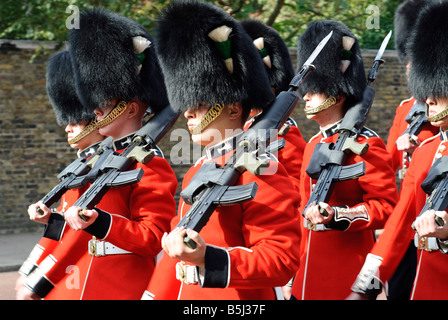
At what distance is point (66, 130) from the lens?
467 cm

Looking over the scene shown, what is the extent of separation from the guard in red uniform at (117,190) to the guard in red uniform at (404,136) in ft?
4.09

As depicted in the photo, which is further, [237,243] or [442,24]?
[442,24]

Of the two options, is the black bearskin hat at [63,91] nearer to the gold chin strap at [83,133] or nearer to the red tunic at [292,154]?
the gold chin strap at [83,133]

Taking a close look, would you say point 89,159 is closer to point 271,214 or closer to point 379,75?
point 271,214

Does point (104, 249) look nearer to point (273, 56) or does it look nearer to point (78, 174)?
point (78, 174)

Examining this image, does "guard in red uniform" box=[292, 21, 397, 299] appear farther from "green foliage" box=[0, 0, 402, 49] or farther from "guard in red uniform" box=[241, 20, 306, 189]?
"green foliage" box=[0, 0, 402, 49]

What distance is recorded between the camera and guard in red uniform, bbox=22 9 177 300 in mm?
3574

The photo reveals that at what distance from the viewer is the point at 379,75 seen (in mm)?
13258

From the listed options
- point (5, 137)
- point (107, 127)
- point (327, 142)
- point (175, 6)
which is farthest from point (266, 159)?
point (5, 137)

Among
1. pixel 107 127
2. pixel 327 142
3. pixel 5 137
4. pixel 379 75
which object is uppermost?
pixel 107 127

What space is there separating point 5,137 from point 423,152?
7.95 m

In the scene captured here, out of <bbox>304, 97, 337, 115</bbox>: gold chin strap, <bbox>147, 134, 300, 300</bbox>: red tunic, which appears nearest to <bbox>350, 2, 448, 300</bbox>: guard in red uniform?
<bbox>147, 134, 300, 300</bbox>: red tunic

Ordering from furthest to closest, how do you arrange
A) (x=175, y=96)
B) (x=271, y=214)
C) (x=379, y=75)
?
1. (x=379, y=75)
2. (x=175, y=96)
3. (x=271, y=214)

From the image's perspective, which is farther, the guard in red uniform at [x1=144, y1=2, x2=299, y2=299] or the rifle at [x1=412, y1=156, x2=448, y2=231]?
the rifle at [x1=412, y1=156, x2=448, y2=231]
